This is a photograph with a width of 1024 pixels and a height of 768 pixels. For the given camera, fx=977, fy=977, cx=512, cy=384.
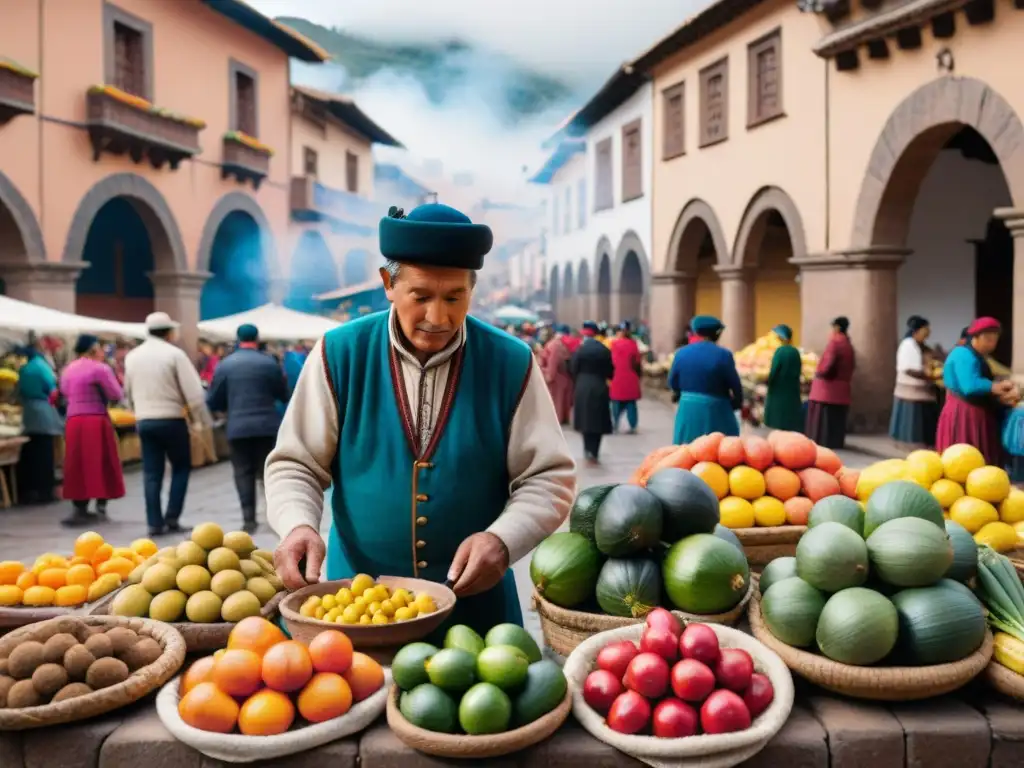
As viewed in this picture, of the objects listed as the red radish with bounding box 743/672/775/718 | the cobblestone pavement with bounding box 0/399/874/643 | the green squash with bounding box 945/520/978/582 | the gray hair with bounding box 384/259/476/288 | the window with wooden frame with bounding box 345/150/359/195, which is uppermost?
the window with wooden frame with bounding box 345/150/359/195

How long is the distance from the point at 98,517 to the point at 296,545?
724cm

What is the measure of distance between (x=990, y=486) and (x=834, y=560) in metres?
1.67

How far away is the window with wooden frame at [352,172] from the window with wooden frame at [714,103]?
42.1ft

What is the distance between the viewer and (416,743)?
6.48 ft

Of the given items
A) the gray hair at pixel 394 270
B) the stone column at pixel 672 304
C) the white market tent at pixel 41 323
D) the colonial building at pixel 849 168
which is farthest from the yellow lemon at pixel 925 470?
the stone column at pixel 672 304

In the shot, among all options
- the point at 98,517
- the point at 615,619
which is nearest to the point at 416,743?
the point at 615,619

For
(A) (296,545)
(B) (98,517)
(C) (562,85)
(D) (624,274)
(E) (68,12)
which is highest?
(C) (562,85)

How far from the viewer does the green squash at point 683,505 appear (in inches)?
116

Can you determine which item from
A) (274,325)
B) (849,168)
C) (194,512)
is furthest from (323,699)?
(274,325)

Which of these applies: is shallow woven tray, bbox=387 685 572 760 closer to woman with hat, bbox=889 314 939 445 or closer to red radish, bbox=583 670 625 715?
red radish, bbox=583 670 625 715

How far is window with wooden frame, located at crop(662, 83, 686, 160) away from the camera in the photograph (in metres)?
19.0

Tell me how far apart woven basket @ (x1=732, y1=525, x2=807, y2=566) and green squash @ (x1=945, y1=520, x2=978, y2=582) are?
3.12ft

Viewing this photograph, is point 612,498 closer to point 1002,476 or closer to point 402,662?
point 402,662

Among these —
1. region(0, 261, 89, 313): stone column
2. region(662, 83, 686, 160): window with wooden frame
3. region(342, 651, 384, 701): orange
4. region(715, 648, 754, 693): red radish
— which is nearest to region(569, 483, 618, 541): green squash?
region(715, 648, 754, 693): red radish
